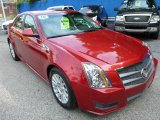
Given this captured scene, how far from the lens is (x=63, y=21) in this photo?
4.65 meters

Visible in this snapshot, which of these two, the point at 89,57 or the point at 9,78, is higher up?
the point at 89,57

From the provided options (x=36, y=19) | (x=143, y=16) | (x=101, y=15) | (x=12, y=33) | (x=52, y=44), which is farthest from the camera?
(x=101, y=15)

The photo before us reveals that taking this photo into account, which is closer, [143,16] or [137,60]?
[137,60]

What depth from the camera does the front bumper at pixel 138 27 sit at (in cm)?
852

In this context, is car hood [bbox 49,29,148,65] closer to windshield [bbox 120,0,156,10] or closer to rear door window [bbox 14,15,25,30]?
rear door window [bbox 14,15,25,30]

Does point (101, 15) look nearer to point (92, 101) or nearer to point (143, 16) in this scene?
point (143, 16)

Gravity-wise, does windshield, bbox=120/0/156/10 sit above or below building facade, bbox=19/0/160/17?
above

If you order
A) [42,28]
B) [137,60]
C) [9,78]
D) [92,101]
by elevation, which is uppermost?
[42,28]

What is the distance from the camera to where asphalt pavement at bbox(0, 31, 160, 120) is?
3447 millimetres

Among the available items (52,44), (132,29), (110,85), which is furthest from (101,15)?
(110,85)

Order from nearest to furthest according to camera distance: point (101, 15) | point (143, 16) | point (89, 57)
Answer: point (89, 57)
point (143, 16)
point (101, 15)

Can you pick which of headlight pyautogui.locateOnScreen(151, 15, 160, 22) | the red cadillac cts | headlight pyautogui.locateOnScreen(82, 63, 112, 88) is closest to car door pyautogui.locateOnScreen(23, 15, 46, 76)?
the red cadillac cts

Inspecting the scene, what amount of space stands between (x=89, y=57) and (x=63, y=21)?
169 centimetres

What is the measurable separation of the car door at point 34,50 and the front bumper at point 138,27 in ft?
15.5
